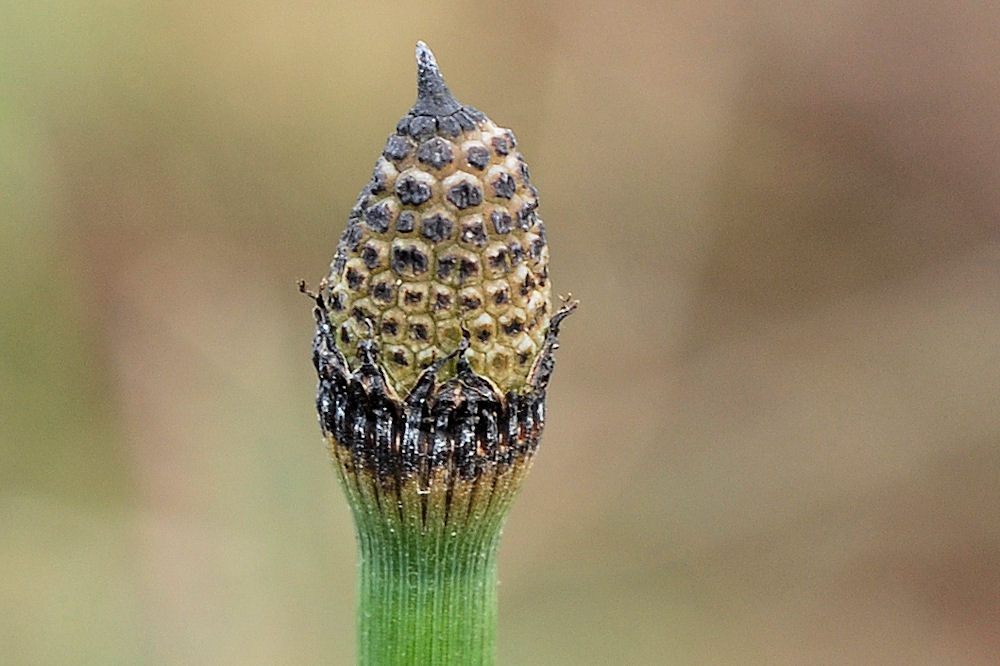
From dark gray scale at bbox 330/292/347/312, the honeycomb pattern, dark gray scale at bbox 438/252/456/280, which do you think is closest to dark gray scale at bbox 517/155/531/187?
the honeycomb pattern

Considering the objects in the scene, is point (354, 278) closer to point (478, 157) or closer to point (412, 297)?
point (412, 297)

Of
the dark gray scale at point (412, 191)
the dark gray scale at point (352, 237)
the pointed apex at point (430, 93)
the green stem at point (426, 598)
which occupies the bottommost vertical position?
the green stem at point (426, 598)

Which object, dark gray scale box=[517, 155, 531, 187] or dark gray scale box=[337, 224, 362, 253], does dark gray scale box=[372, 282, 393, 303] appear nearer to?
dark gray scale box=[337, 224, 362, 253]

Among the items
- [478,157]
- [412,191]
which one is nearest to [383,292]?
[412,191]

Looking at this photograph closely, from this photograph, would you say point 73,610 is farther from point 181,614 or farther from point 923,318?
point 923,318

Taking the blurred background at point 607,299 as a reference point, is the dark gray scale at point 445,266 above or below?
below

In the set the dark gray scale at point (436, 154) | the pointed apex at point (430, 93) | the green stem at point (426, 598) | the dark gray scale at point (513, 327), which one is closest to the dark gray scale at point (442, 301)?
the dark gray scale at point (513, 327)

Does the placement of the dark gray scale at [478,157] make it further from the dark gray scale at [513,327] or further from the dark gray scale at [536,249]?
the dark gray scale at [513,327]
